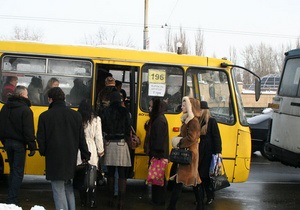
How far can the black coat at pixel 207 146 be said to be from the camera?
24.7ft

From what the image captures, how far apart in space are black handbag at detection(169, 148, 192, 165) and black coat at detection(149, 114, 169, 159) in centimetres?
79

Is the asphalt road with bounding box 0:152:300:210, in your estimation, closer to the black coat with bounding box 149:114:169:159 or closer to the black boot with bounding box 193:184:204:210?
the black boot with bounding box 193:184:204:210

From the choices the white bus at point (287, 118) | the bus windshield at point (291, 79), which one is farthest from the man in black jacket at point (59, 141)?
the bus windshield at point (291, 79)

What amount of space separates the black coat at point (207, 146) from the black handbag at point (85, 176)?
1.95 m

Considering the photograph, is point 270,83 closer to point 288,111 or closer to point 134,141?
point 288,111

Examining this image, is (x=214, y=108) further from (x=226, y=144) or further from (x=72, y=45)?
(x=72, y=45)

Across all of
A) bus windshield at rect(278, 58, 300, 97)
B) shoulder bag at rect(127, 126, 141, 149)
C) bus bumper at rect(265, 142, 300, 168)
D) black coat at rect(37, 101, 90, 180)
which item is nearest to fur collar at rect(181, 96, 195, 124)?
shoulder bag at rect(127, 126, 141, 149)

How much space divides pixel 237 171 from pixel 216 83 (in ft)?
5.68

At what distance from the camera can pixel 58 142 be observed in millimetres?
5781

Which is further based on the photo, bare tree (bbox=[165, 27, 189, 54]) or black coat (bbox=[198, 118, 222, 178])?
bare tree (bbox=[165, 27, 189, 54])

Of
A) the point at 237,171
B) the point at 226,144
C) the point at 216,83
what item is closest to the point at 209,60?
the point at 216,83

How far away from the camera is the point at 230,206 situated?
8.18 m

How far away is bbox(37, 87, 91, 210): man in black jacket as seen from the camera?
5.77m

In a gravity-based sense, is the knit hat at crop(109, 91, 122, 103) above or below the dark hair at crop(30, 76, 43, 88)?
below
